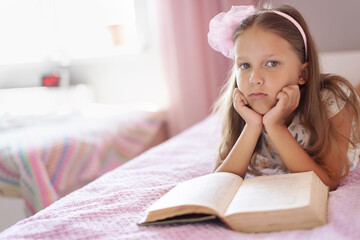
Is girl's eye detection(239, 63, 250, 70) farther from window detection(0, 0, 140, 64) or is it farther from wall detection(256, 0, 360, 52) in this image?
window detection(0, 0, 140, 64)

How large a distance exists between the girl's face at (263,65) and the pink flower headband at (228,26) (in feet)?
0.26

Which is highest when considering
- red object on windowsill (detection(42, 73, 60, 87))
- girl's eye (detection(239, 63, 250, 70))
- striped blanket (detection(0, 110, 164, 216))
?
girl's eye (detection(239, 63, 250, 70))

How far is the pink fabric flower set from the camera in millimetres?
1177

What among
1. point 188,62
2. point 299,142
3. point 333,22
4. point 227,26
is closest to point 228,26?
point 227,26

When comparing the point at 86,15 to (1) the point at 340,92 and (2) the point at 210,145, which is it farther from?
(1) the point at 340,92

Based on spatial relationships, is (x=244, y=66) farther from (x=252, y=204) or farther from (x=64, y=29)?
(x=64, y=29)

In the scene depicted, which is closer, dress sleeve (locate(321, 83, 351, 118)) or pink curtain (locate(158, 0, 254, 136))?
dress sleeve (locate(321, 83, 351, 118))

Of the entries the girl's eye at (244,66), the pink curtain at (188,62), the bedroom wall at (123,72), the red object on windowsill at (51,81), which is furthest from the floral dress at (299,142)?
the red object on windowsill at (51,81)

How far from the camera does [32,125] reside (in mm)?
2385

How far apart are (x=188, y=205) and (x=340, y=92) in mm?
547

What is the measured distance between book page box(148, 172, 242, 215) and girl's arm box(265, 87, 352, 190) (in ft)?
0.44

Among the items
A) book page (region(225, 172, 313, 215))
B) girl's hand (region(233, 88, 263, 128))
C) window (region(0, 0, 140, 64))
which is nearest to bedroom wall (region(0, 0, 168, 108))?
window (region(0, 0, 140, 64))

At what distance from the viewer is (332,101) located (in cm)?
110

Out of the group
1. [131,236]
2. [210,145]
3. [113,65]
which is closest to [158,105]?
[113,65]
